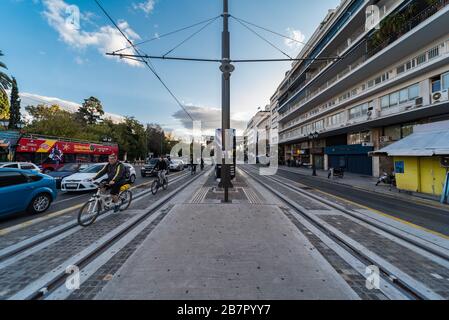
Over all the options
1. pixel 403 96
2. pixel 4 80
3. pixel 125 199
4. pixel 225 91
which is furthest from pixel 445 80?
pixel 4 80

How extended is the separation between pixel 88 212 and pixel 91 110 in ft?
234

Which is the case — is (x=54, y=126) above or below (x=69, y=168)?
above

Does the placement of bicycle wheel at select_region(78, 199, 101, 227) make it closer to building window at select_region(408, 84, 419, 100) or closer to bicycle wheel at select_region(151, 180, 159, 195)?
bicycle wheel at select_region(151, 180, 159, 195)

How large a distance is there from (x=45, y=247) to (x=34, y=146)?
62.2ft

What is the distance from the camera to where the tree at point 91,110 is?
59.7 metres

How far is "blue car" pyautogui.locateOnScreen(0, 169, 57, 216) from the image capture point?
525 cm

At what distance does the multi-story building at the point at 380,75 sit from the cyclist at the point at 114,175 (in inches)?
324

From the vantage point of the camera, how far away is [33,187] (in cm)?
598

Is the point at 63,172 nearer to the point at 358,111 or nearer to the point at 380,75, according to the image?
the point at 380,75

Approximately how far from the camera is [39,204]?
6.19 metres

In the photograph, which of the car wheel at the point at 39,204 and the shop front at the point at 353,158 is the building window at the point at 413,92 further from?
the car wheel at the point at 39,204

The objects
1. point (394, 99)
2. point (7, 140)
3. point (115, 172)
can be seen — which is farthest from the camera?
point (394, 99)

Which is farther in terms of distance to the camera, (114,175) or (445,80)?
(445,80)
